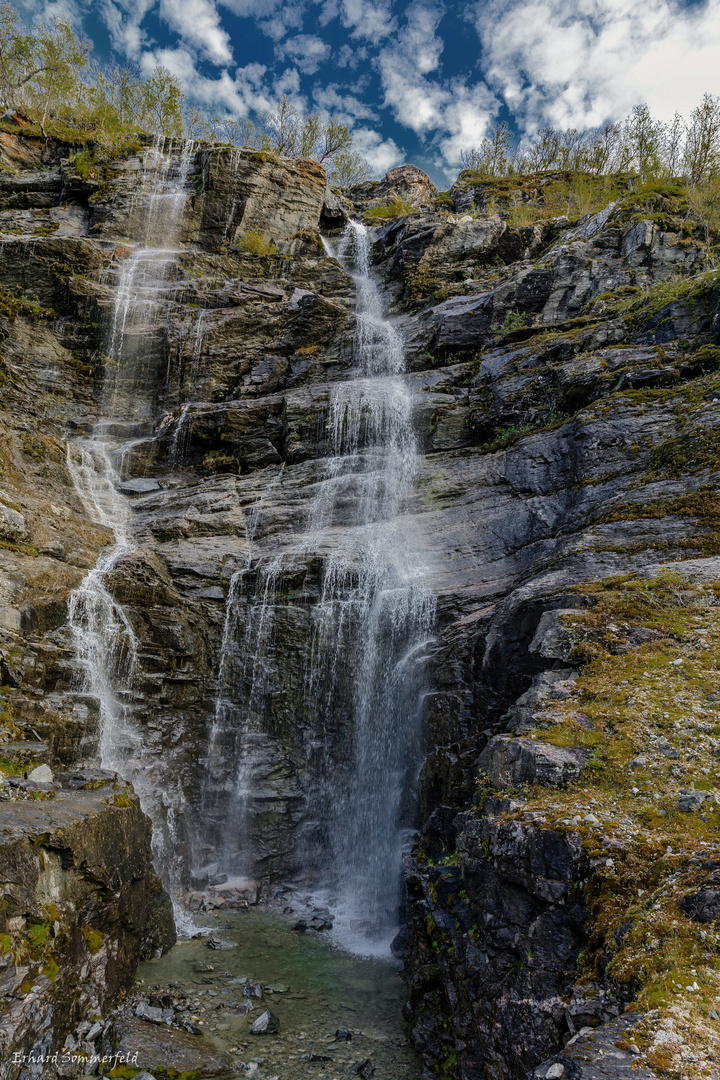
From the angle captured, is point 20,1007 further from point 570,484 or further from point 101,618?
point 570,484

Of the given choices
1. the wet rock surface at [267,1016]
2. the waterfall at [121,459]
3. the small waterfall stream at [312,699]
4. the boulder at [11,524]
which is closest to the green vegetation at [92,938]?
the wet rock surface at [267,1016]

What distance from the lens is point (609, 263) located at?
949 inches

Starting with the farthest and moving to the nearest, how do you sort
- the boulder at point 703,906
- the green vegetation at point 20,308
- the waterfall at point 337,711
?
1. the green vegetation at point 20,308
2. the waterfall at point 337,711
3. the boulder at point 703,906

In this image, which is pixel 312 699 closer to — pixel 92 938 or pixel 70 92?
pixel 92 938

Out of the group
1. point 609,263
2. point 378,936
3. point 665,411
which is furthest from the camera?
point 609,263

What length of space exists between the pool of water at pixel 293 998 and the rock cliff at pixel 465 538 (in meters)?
0.69

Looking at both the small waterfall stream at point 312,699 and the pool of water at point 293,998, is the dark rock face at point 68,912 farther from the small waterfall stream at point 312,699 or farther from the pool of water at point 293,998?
the small waterfall stream at point 312,699

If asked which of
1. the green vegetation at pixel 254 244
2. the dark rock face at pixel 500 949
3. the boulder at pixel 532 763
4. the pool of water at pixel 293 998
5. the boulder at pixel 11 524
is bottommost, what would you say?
the pool of water at pixel 293 998

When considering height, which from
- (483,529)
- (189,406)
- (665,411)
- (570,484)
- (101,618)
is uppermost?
(189,406)

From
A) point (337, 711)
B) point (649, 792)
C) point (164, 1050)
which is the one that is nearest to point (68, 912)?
point (164, 1050)

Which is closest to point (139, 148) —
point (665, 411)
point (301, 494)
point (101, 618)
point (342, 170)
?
point (342, 170)

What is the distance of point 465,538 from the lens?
17.4 m

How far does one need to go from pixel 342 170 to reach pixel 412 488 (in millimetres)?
43920

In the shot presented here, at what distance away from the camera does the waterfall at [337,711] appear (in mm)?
13859
